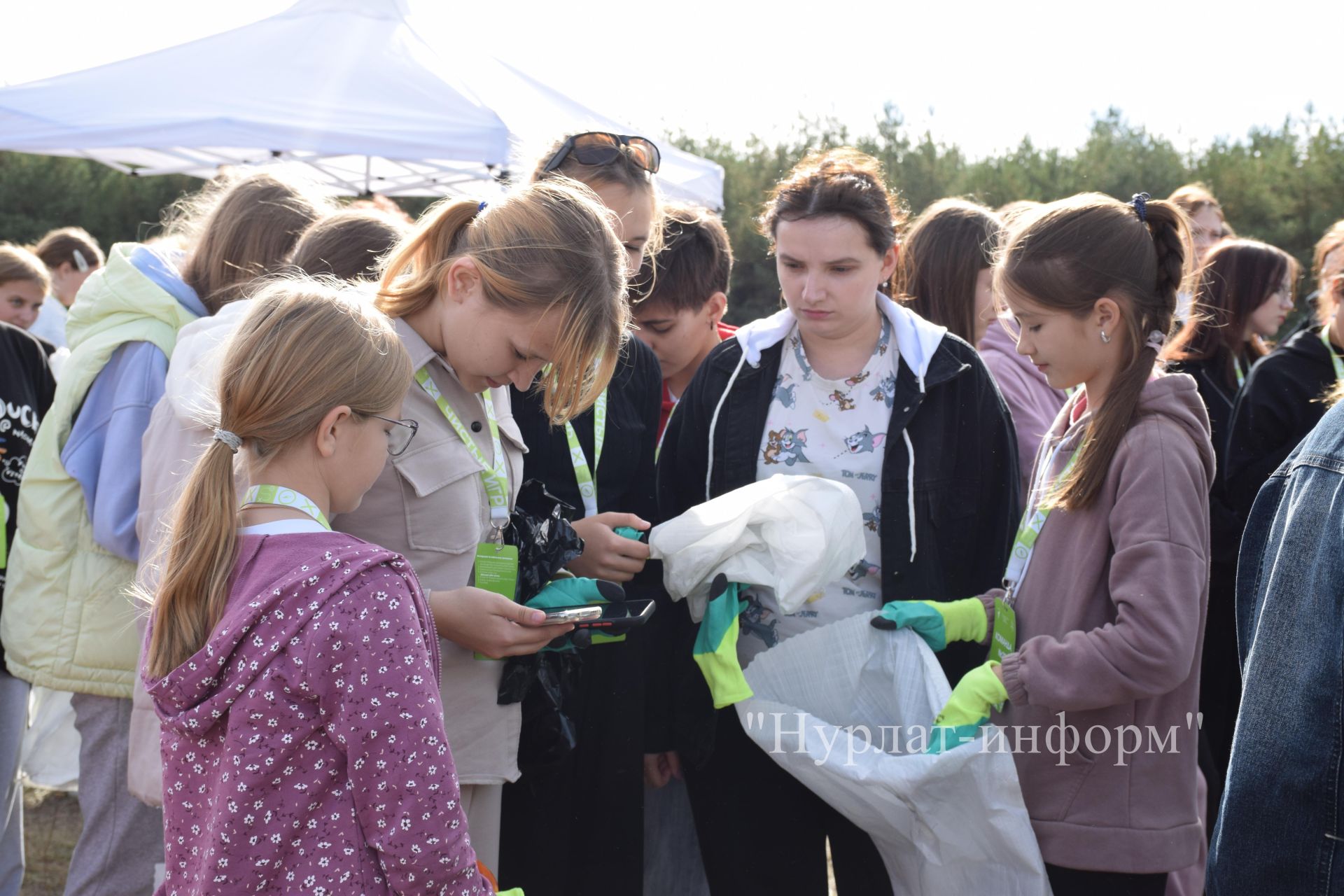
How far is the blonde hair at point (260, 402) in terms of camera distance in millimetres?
1500

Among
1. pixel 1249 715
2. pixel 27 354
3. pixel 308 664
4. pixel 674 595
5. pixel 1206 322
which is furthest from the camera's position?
pixel 1206 322

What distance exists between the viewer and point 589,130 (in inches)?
107

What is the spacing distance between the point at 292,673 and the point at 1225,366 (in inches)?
153

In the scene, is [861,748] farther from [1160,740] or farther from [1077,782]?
[1160,740]

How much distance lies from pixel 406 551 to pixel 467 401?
0.31m

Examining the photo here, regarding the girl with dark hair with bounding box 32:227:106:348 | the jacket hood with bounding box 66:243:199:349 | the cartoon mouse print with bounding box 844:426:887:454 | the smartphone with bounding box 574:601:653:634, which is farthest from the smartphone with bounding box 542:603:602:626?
the girl with dark hair with bounding box 32:227:106:348

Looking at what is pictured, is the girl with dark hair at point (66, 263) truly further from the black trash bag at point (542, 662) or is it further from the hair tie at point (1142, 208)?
the hair tie at point (1142, 208)

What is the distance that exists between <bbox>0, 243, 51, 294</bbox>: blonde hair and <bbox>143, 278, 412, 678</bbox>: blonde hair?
435 centimetres

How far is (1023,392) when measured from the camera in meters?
3.32

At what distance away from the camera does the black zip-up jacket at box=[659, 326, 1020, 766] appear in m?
2.53

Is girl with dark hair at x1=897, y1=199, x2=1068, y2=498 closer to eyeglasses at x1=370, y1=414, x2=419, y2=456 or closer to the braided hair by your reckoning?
the braided hair

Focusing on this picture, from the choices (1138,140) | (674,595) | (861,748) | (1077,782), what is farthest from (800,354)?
(1138,140)

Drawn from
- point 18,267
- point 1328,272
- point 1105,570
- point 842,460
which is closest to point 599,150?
point 842,460

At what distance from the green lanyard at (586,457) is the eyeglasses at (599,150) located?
56 cm
